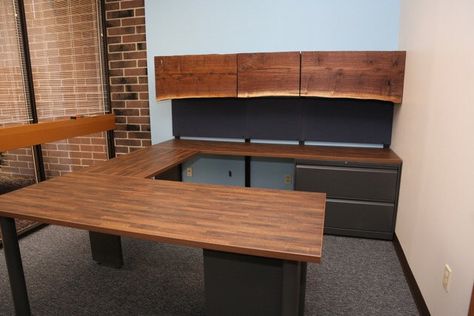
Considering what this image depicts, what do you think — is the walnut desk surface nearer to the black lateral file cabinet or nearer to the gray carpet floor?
the black lateral file cabinet

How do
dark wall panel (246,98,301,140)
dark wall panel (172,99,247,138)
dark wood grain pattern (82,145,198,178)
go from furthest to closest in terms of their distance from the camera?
1. dark wall panel (172,99,247,138)
2. dark wall panel (246,98,301,140)
3. dark wood grain pattern (82,145,198,178)

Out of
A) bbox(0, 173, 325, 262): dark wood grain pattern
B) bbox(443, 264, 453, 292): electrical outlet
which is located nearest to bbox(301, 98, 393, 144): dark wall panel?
bbox(0, 173, 325, 262): dark wood grain pattern

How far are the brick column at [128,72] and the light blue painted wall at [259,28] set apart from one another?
0.10 metres

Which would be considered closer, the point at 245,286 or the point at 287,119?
the point at 245,286

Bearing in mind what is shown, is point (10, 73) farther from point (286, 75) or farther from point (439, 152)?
point (439, 152)

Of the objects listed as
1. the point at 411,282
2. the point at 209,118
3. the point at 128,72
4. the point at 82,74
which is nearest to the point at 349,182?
the point at 411,282

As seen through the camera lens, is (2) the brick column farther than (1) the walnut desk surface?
Yes

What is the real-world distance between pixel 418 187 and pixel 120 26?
3.31 meters

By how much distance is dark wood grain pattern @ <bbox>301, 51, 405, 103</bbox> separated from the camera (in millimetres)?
2719

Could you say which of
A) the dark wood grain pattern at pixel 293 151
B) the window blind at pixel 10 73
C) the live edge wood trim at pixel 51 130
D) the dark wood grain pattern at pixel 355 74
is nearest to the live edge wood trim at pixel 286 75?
the dark wood grain pattern at pixel 355 74

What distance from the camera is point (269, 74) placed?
115 inches

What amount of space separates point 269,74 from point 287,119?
0.61 m

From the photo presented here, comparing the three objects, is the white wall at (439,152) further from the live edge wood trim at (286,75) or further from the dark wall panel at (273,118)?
the dark wall panel at (273,118)

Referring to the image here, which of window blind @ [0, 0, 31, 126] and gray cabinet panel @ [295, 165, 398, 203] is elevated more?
window blind @ [0, 0, 31, 126]
